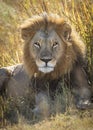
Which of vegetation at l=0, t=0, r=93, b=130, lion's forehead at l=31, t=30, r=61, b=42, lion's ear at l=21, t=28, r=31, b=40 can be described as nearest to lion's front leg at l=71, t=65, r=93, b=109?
vegetation at l=0, t=0, r=93, b=130

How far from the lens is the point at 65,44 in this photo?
8039mm

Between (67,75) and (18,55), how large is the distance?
1837 millimetres

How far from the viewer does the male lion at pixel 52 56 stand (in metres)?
7.83

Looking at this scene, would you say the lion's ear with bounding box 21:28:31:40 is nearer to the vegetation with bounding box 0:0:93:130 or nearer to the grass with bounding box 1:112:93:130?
the vegetation with bounding box 0:0:93:130

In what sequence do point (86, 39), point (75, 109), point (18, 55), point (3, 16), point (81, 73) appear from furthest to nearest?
point (3, 16)
point (18, 55)
point (86, 39)
point (81, 73)
point (75, 109)

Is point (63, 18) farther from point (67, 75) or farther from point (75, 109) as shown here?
point (75, 109)

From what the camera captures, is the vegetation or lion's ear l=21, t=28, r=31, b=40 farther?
lion's ear l=21, t=28, r=31, b=40

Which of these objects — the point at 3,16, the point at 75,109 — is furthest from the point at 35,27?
the point at 3,16

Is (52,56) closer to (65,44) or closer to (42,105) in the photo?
(65,44)

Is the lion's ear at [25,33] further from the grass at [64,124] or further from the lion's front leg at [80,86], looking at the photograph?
the grass at [64,124]

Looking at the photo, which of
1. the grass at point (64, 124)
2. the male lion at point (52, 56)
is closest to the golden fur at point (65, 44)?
the male lion at point (52, 56)

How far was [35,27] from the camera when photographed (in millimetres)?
8117

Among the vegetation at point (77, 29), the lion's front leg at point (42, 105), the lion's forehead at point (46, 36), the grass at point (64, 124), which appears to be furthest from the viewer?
the lion's forehead at point (46, 36)

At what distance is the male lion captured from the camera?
25.7ft
